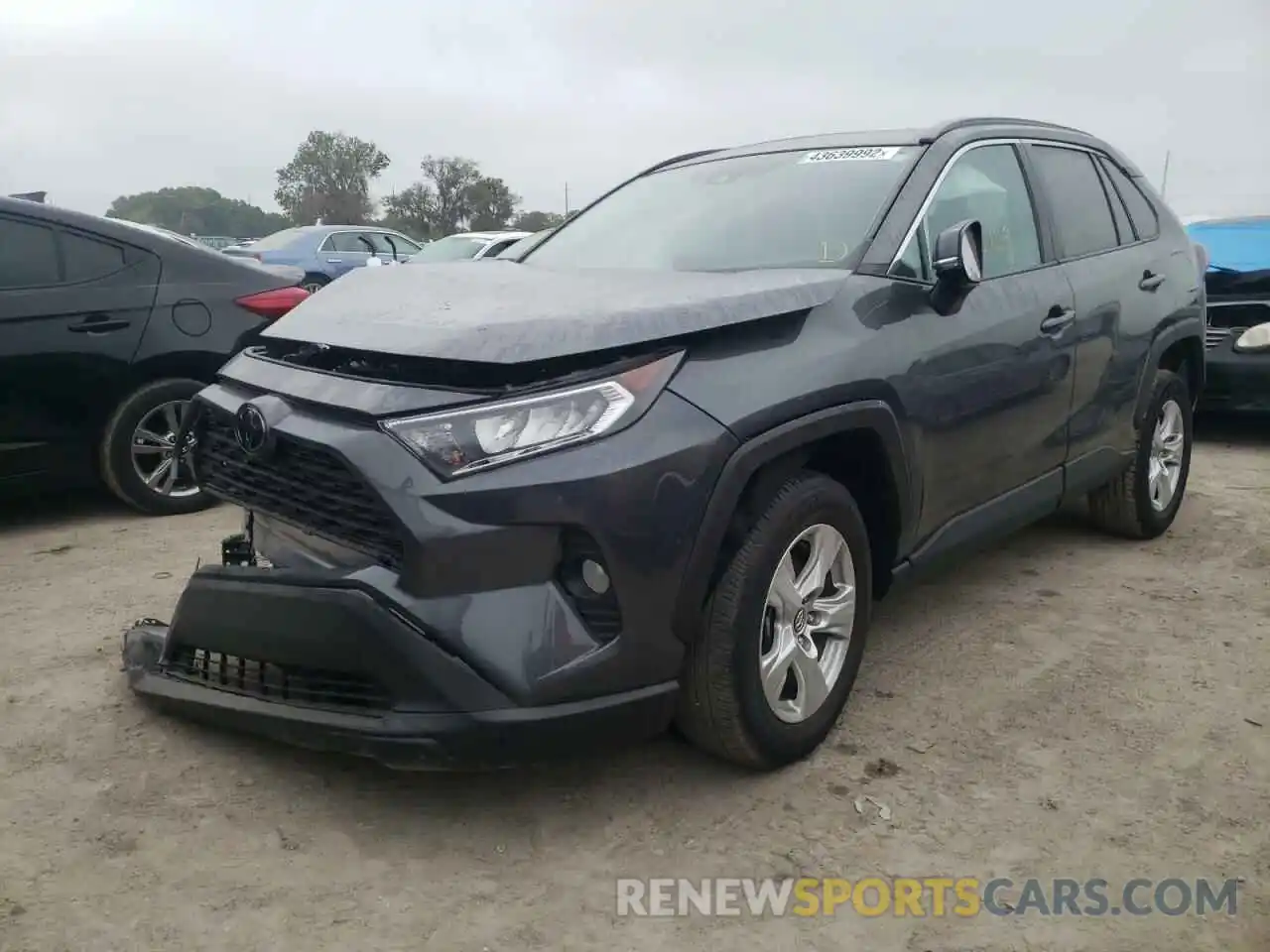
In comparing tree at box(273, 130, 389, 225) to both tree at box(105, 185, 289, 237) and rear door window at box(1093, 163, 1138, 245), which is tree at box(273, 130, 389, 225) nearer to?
tree at box(105, 185, 289, 237)

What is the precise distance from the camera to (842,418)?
8.99 feet

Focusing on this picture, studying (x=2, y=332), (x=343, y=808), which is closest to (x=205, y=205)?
(x=2, y=332)

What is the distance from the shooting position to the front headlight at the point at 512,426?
2262 millimetres

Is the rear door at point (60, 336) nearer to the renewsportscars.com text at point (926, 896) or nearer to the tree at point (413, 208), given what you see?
the renewsportscars.com text at point (926, 896)

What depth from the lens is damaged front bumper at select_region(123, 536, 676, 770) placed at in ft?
7.39

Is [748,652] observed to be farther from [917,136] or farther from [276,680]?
[917,136]

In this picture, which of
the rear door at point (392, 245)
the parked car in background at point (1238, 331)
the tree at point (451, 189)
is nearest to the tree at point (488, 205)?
the tree at point (451, 189)

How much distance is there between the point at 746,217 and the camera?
137 inches

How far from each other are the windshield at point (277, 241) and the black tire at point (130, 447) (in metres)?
11.6

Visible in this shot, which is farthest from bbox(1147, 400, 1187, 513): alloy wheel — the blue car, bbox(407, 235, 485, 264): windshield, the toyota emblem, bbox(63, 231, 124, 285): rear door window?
the blue car

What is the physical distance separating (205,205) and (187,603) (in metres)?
47.0

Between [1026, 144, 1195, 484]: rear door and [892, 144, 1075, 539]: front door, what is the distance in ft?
0.49

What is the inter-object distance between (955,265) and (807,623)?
43.3 inches

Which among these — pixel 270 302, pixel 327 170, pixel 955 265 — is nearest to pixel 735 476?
pixel 955 265
